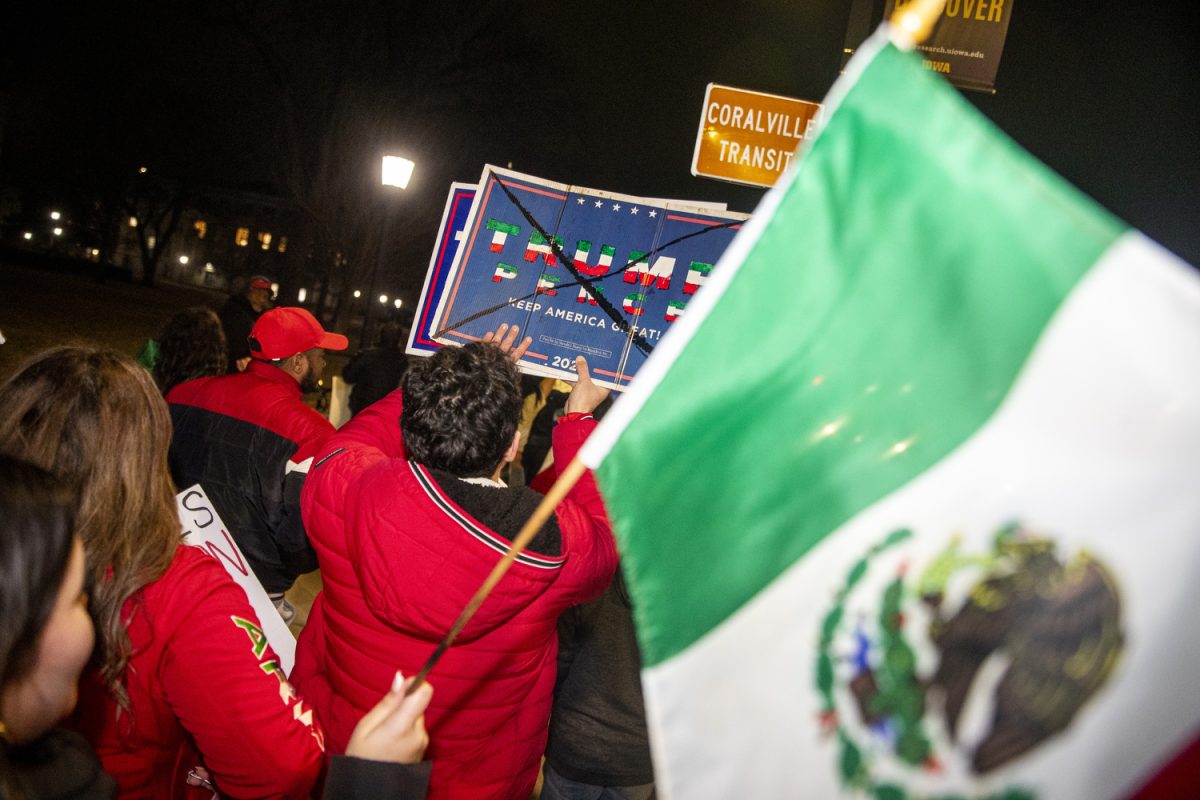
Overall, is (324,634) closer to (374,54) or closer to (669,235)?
(669,235)

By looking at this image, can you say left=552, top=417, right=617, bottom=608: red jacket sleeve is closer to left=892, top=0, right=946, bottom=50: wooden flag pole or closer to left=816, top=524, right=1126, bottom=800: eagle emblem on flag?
left=816, top=524, right=1126, bottom=800: eagle emblem on flag

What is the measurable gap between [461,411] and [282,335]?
72.5 inches

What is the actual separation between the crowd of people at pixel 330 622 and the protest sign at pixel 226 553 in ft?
1.43

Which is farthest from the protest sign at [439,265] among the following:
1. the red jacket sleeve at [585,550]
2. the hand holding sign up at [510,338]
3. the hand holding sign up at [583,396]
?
the red jacket sleeve at [585,550]

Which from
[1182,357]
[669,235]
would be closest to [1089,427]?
[1182,357]

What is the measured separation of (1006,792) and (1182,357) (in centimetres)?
68

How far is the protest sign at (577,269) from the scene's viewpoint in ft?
11.9

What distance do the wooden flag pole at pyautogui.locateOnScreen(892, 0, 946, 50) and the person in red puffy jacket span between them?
1316mm

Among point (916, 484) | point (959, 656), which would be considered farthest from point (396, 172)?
point (959, 656)

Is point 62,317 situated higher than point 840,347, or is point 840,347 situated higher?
point 840,347

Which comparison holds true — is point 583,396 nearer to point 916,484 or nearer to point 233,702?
point 233,702

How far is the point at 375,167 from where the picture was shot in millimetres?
19922

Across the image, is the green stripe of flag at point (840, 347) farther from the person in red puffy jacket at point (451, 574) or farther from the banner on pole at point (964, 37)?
the banner on pole at point (964, 37)

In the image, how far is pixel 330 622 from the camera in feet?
7.02
